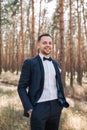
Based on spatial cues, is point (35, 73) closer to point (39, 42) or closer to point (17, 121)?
point (39, 42)

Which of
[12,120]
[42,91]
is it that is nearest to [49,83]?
[42,91]

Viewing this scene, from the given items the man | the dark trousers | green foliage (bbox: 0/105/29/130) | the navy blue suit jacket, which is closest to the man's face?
the man

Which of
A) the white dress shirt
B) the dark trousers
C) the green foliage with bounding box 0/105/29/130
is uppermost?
the white dress shirt

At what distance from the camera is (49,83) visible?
4.31 meters

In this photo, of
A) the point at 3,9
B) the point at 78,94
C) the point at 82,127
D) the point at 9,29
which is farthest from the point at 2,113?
the point at 9,29

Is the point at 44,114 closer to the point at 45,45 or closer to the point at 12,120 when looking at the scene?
the point at 45,45

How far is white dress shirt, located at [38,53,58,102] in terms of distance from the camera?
4244 mm

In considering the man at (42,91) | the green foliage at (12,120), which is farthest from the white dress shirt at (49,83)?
the green foliage at (12,120)

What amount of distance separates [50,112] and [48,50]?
85 cm

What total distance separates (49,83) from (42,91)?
0.52 feet

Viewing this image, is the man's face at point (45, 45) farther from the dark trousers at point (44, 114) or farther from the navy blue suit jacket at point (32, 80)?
the dark trousers at point (44, 114)

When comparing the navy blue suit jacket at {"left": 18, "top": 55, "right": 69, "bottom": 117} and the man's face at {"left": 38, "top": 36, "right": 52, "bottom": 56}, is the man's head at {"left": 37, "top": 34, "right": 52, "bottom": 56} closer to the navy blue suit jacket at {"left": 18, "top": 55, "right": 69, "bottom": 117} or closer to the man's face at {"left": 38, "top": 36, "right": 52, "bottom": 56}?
the man's face at {"left": 38, "top": 36, "right": 52, "bottom": 56}

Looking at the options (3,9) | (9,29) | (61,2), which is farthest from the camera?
(9,29)

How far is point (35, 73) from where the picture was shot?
4.26 meters
